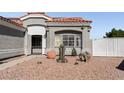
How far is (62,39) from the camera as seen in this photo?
2405cm

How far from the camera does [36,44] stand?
25.8 meters

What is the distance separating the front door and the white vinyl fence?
239 inches

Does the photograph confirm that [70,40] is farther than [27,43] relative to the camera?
No

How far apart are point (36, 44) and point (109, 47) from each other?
8111 millimetres

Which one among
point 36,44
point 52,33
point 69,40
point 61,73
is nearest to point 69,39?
point 69,40

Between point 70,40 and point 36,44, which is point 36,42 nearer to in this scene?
point 36,44

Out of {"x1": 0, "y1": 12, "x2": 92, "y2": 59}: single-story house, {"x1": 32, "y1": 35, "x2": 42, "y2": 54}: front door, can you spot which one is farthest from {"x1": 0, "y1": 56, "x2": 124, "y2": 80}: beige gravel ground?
{"x1": 32, "y1": 35, "x2": 42, "y2": 54}: front door

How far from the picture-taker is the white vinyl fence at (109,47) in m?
24.3

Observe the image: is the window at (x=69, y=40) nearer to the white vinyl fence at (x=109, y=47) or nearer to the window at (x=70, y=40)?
the window at (x=70, y=40)

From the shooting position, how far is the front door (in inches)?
1007
